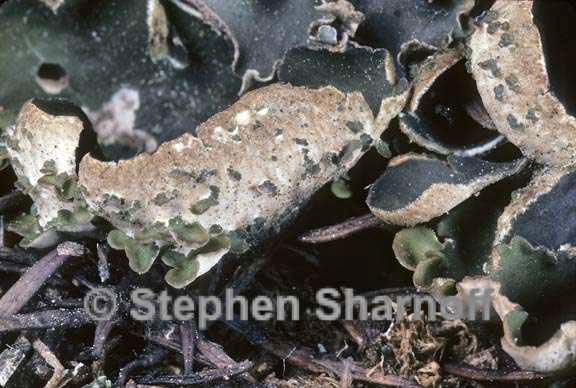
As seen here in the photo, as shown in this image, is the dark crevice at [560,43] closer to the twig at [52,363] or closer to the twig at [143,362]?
the twig at [143,362]

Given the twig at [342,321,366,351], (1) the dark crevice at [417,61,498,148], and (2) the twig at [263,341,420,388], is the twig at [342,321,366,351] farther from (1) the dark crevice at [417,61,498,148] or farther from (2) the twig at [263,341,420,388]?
(1) the dark crevice at [417,61,498,148]

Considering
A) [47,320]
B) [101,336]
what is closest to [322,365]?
[101,336]

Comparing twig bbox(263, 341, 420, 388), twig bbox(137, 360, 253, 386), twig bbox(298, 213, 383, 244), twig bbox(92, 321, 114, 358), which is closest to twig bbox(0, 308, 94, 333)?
twig bbox(92, 321, 114, 358)

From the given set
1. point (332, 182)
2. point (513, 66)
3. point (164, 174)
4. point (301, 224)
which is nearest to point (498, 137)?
point (513, 66)

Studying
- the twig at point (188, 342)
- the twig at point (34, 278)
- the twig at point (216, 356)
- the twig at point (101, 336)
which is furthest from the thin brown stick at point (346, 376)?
the twig at point (34, 278)

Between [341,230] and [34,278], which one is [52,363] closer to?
[34,278]

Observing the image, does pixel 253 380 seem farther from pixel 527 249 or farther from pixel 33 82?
pixel 33 82
